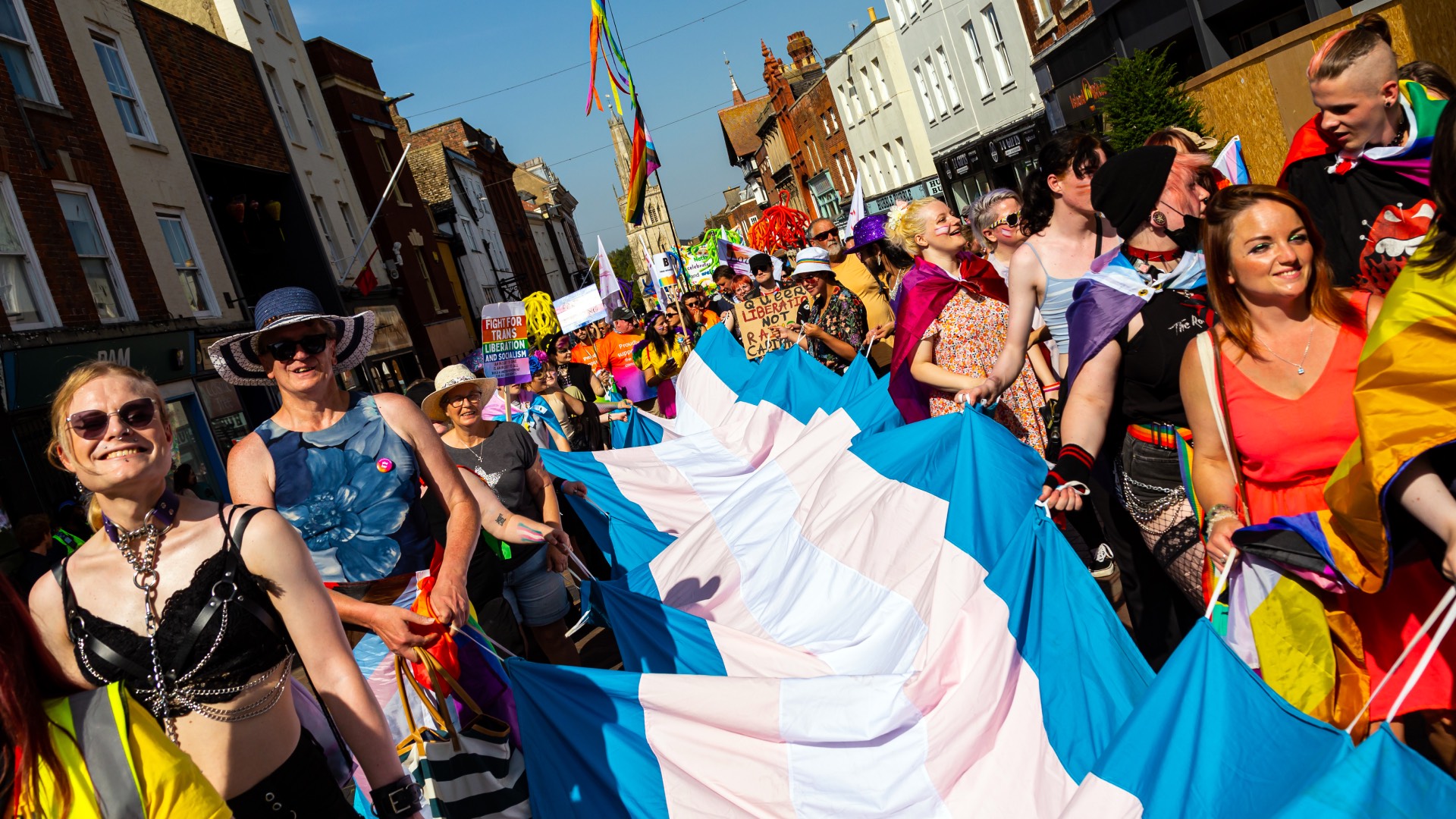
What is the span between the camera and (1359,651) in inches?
98.4

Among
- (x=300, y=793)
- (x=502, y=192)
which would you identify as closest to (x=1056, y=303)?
(x=300, y=793)

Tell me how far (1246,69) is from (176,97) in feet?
56.8

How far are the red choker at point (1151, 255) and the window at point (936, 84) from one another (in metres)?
30.1

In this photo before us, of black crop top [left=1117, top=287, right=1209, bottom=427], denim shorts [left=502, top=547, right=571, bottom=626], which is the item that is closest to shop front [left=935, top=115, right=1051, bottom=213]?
denim shorts [left=502, top=547, right=571, bottom=626]

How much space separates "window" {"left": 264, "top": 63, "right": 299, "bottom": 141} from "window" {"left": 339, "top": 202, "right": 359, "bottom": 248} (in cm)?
266

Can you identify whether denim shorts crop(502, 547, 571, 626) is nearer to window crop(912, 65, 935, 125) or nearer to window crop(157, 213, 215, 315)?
window crop(157, 213, 215, 315)

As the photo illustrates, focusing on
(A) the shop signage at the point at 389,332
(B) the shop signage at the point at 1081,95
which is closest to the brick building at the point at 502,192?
(A) the shop signage at the point at 389,332

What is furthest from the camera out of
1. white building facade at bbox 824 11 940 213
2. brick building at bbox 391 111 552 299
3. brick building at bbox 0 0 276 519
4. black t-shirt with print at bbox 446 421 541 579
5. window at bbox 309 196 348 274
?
brick building at bbox 391 111 552 299

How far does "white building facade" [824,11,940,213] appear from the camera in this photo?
3616 cm

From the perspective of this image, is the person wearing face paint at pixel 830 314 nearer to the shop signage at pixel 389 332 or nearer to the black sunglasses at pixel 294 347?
the black sunglasses at pixel 294 347

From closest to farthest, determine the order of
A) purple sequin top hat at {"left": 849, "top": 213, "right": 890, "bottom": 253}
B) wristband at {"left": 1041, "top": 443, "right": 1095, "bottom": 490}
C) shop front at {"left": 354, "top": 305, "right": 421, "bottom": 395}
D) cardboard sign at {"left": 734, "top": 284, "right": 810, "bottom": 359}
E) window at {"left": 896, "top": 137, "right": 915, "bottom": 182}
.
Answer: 1. wristband at {"left": 1041, "top": 443, "right": 1095, "bottom": 490}
2. purple sequin top hat at {"left": 849, "top": 213, "right": 890, "bottom": 253}
3. cardboard sign at {"left": 734, "top": 284, "right": 810, "bottom": 359}
4. shop front at {"left": 354, "top": 305, "right": 421, "bottom": 395}
5. window at {"left": 896, "top": 137, "right": 915, "bottom": 182}

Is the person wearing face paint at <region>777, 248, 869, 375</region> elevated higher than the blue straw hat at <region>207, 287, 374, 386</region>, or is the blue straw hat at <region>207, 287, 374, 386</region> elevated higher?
the blue straw hat at <region>207, 287, 374, 386</region>

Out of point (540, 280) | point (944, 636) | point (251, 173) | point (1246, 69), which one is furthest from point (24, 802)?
point (540, 280)

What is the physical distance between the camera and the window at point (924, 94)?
33.7 metres
